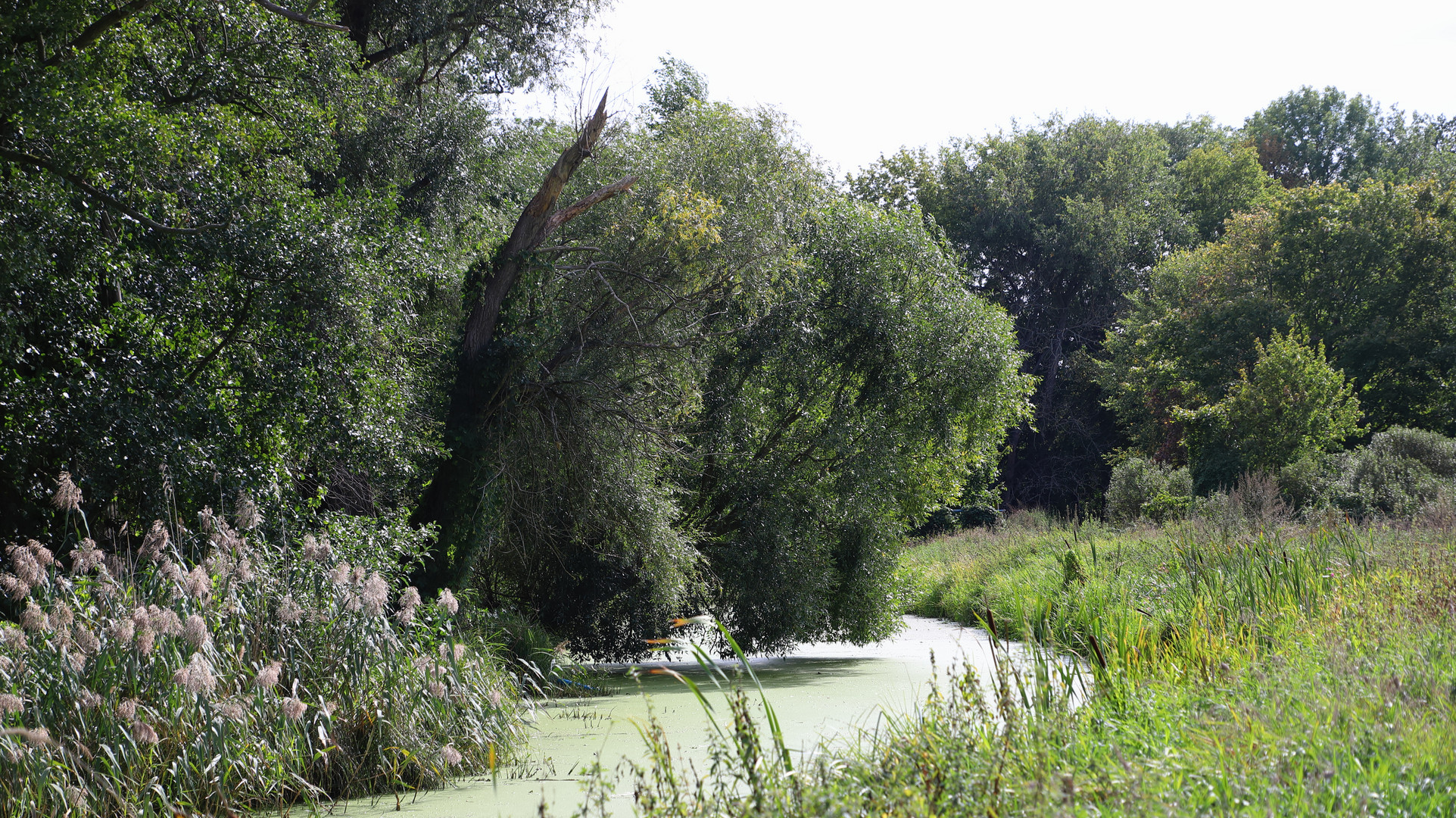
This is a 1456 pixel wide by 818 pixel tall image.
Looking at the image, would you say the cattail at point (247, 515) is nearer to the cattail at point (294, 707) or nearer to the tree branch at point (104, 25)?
the cattail at point (294, 707)

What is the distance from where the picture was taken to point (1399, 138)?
3884 centimetres

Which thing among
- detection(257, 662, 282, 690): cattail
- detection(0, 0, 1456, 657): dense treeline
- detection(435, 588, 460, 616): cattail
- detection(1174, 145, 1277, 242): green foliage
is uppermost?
detection(1174, 145, 1277, 242): green foliage

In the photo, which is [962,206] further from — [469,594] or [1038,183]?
[469,594]

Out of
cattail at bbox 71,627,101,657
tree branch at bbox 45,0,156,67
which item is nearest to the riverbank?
cattail at bbox 71,627,101,657

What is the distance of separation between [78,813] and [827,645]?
1143 cm

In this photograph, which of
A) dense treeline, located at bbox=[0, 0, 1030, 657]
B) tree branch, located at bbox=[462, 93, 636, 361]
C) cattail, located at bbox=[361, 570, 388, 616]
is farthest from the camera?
tree branch, located at bbox=[462, 93, 636, 361]

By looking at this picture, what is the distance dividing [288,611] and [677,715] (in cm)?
339

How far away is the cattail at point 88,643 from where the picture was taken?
16.1 feet

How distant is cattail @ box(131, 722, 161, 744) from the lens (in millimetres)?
4348

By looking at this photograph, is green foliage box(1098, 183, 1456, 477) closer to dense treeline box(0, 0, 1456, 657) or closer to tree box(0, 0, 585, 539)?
dense treeline box(0, 0, 1456, 657)

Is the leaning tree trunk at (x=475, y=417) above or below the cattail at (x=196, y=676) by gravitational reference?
above

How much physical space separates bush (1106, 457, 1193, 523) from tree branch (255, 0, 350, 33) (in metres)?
17.1

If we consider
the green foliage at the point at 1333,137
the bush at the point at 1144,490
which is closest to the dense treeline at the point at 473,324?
the bush at the point at 1144,490

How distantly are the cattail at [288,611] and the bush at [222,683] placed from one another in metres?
0.04
